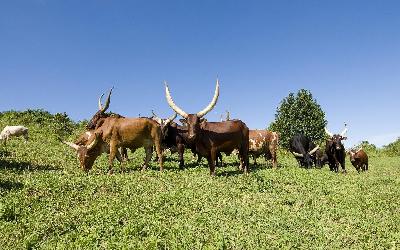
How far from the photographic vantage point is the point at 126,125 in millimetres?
17172

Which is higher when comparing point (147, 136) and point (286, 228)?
point (147, 136)

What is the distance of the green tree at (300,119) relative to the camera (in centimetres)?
7031

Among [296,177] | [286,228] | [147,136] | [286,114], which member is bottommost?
[286,228]

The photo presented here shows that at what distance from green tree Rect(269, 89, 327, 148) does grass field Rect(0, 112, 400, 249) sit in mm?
54632

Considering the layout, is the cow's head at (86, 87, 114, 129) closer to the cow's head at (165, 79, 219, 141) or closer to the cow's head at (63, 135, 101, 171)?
the cow's head at (63, 135, 101, 171)

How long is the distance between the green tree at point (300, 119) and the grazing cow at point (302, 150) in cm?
4294

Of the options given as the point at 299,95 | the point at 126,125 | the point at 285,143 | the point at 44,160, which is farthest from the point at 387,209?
the point at 299,95

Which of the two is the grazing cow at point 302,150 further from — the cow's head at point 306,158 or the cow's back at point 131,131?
the cow's back at point 131,131

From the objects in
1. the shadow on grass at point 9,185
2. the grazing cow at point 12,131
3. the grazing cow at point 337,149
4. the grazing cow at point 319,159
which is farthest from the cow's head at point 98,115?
the grazing cow at point 319,159

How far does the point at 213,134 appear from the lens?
666 inches

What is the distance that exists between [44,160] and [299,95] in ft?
194

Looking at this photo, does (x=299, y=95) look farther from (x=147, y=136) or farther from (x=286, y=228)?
(x=286, y=228)

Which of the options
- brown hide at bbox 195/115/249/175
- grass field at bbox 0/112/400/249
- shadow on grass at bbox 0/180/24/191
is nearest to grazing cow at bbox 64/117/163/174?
grass field at bbox 0/112/400/249

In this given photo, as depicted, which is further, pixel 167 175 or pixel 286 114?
pixel 286 114
